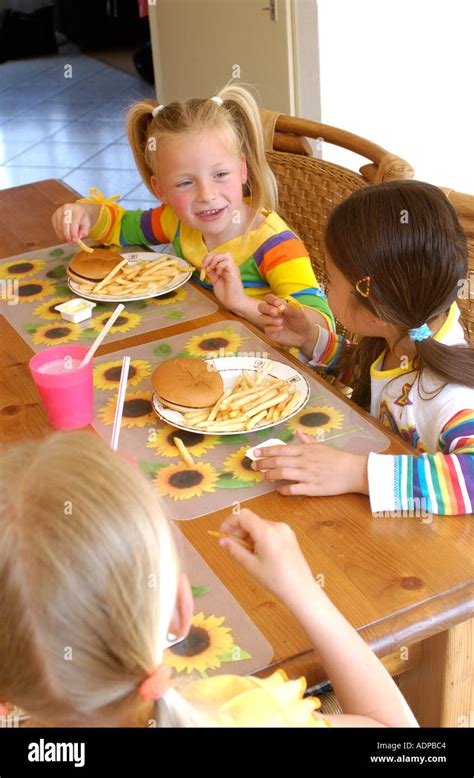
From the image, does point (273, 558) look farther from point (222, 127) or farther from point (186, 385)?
point (222, 127)

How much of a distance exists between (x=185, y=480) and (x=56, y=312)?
2.10 ft

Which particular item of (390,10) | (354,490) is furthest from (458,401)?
(390,10)

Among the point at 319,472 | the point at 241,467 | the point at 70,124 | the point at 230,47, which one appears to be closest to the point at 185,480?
the point at 241,467

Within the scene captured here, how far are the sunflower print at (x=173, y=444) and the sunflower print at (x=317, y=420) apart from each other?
5.0 inches

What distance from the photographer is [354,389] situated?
1.65m

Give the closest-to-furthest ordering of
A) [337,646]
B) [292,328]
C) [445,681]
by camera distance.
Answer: [337,646]
[445,681]
[292,328]

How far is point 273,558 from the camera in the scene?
3.09 feet

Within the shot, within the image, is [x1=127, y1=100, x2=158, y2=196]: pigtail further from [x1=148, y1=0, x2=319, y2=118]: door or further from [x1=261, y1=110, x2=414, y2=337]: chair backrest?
[x1=148, y1=0, x2=319, y2=118]: door
